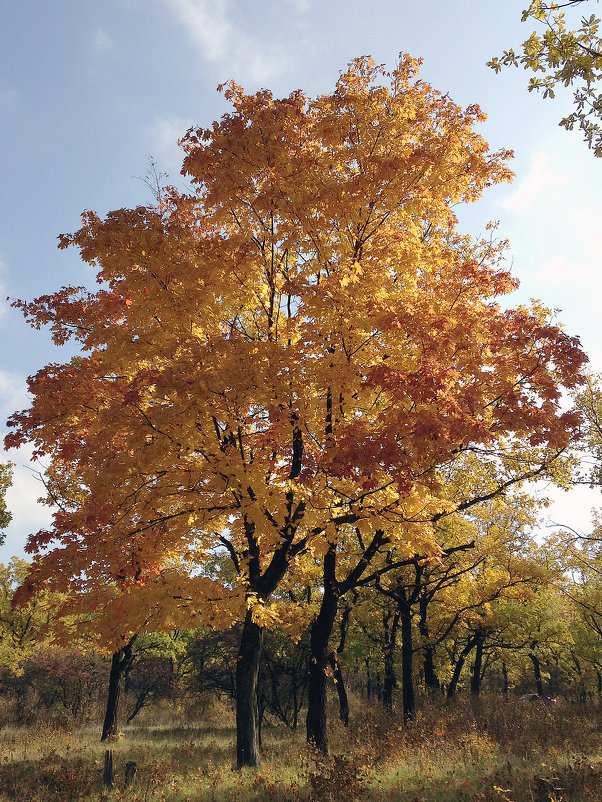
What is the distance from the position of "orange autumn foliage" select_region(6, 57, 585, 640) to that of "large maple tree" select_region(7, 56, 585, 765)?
0.14 ft

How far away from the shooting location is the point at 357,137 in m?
9.62

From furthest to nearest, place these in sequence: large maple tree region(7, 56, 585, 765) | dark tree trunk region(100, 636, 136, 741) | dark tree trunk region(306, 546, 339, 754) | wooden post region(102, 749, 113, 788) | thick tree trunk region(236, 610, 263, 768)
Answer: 1. dark tree trunk region(100, 636, 136, 741)
2. dark tree trunk region(306, 546, 339, 754)
3. thick tree trunk region(236, 610, 263, 768)
4. wooden post region(102, 749, 113, 788)
5. large maple tree region(7, 56, 585, 765)

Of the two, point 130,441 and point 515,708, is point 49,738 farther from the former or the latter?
point 515,708

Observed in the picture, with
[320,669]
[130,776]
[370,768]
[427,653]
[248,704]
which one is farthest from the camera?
[427,653]

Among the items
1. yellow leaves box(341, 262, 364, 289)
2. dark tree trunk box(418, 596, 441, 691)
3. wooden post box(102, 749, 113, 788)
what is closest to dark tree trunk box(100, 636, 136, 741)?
wooden post box(102, 749, 113, 788)

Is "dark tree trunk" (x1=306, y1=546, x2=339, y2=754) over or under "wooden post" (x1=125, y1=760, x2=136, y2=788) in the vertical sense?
over

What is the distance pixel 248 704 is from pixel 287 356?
8143 mm

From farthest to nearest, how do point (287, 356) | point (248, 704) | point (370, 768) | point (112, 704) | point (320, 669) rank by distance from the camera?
point (112, 704)
point (320, 669)
point (248, 704)
point (370, 768)
point (287, 356)

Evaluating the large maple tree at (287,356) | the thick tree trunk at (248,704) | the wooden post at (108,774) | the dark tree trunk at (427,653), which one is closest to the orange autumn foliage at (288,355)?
the large maple tree at (287,356)

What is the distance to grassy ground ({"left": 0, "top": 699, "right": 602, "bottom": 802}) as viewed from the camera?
852 cm

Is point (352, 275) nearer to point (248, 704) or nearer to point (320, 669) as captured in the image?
point (248, 704)

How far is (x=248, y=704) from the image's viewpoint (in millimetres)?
11547

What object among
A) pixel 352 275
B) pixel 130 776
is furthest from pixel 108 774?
pixel 352 275

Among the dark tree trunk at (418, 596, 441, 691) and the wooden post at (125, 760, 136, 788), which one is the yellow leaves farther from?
the dark tree trunk at (418, 596, 441, 691)
